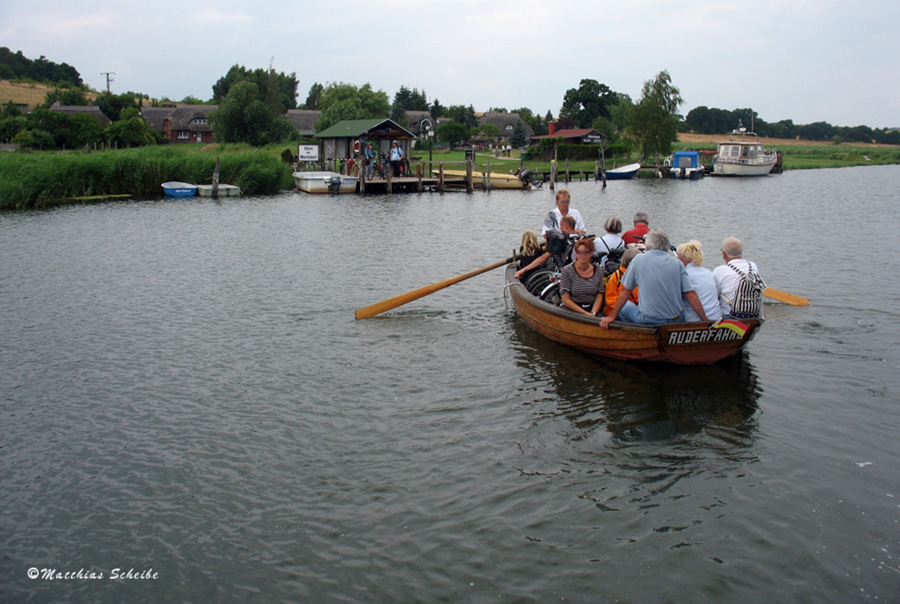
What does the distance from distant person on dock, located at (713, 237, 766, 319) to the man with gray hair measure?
1.66 feet

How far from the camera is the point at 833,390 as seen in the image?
9.53 meters

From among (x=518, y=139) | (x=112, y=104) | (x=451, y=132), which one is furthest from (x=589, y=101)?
(x=112, y=104)

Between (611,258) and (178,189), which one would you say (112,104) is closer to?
(178,189)

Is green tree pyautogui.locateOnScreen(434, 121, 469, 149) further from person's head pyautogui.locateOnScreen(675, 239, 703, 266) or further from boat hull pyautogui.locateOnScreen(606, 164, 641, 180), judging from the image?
person's head pyautogui.locateOnScreen(675, 239, 703, 266)

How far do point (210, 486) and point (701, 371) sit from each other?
6887 millimetres

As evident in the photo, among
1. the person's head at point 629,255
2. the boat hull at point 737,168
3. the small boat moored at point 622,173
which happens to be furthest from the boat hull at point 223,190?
the boat hull at point 737,168

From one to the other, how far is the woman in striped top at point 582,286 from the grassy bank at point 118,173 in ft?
103

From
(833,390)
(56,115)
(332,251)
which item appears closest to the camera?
(833,390)

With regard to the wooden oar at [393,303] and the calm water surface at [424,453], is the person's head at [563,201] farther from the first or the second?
the calm water surface at [424,453]

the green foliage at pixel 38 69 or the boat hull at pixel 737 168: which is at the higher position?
the green foliage at pixel 38 69

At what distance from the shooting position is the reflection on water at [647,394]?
28.0ft

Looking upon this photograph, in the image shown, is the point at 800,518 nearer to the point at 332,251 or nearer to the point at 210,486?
the point at 210,486

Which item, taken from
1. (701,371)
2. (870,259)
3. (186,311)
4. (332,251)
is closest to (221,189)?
(332,251)

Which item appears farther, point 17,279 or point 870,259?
point 870,259
